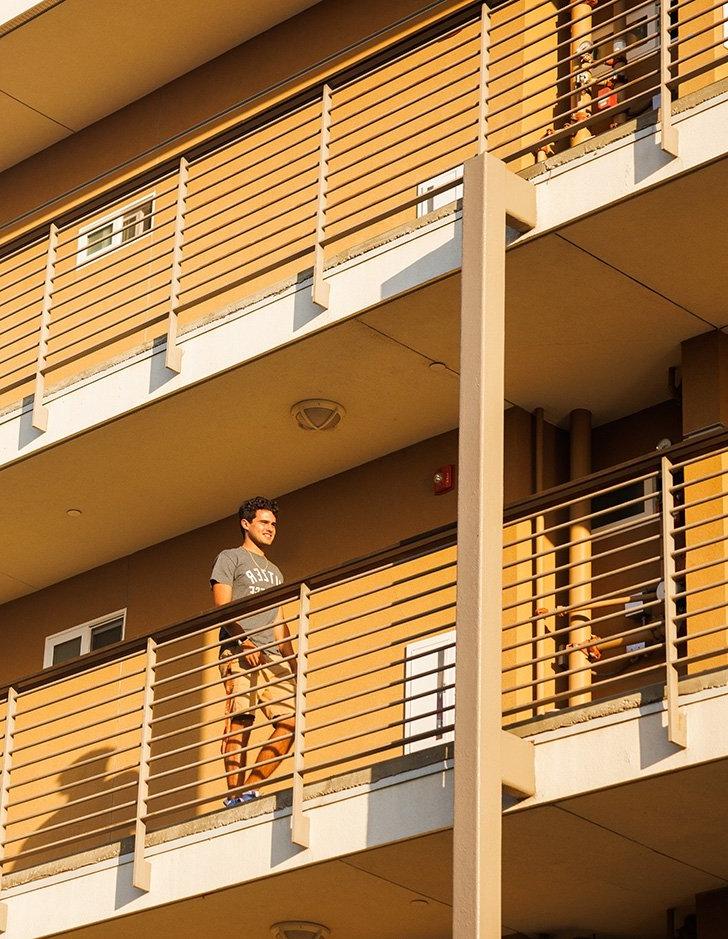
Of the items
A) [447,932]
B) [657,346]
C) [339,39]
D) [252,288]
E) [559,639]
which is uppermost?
[339,39]

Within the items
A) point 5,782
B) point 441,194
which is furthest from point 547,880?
point 441,194

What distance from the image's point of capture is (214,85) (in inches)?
535

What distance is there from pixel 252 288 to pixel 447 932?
444 centimetres

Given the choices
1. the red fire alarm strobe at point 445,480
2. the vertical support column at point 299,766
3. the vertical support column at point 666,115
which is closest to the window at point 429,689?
the red fire alarm strobe at point 445,480

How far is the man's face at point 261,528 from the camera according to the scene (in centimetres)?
1062

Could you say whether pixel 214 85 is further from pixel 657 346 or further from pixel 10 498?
pixel 657 346

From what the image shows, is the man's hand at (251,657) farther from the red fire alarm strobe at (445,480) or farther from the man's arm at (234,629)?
the red fire alarm strobe at (445,480)

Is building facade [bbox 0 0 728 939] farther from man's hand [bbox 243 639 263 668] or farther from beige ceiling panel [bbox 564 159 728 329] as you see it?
man's hand [bbox 243 639 263 668]

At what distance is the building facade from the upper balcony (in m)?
0.02

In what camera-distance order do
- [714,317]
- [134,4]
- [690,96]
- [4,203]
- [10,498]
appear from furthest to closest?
[4,203]
[134,4]
[10,498]
[714,317]
[690,96]

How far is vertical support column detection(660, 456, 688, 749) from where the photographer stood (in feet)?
26.1

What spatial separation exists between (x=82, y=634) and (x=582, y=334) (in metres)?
4.39

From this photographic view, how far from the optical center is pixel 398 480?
37.8 feet

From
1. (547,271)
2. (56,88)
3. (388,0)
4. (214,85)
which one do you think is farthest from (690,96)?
(56,88)
